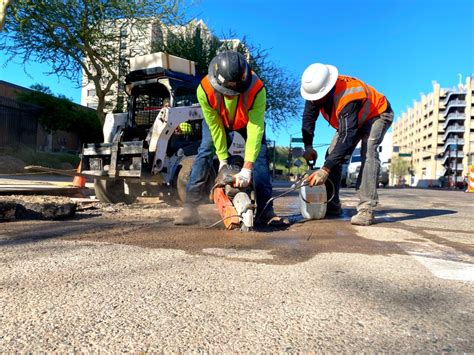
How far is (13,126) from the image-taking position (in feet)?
59.5

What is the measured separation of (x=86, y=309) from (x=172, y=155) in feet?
16.7

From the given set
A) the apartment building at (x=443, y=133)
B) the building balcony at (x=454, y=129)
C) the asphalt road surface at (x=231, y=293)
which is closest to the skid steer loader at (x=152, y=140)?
the asphalt road surface at (x=231, y=293)

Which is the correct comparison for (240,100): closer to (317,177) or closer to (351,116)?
(317,177)

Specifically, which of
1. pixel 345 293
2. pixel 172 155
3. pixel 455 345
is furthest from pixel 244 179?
pixel 172 155

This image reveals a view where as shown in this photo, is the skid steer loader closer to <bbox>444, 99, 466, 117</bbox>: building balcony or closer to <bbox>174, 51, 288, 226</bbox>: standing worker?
<bbox>174, 51, 288, 226</bbox>: standing worker

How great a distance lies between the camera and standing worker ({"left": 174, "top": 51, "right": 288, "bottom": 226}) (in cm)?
373

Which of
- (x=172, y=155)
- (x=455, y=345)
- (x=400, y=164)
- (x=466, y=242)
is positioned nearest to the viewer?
(x=455, y=345)

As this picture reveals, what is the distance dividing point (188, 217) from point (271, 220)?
2.97ft

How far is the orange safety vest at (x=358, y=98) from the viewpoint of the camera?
428cm

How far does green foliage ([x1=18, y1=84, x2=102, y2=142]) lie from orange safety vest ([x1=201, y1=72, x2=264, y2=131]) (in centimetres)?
1918

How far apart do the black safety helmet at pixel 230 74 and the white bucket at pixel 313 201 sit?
5.28ft

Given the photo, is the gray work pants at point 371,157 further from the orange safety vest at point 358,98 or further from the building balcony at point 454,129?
the building balcony at point 454,129

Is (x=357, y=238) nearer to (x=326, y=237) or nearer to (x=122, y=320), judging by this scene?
(x=326, y=237)

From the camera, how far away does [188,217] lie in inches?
164
